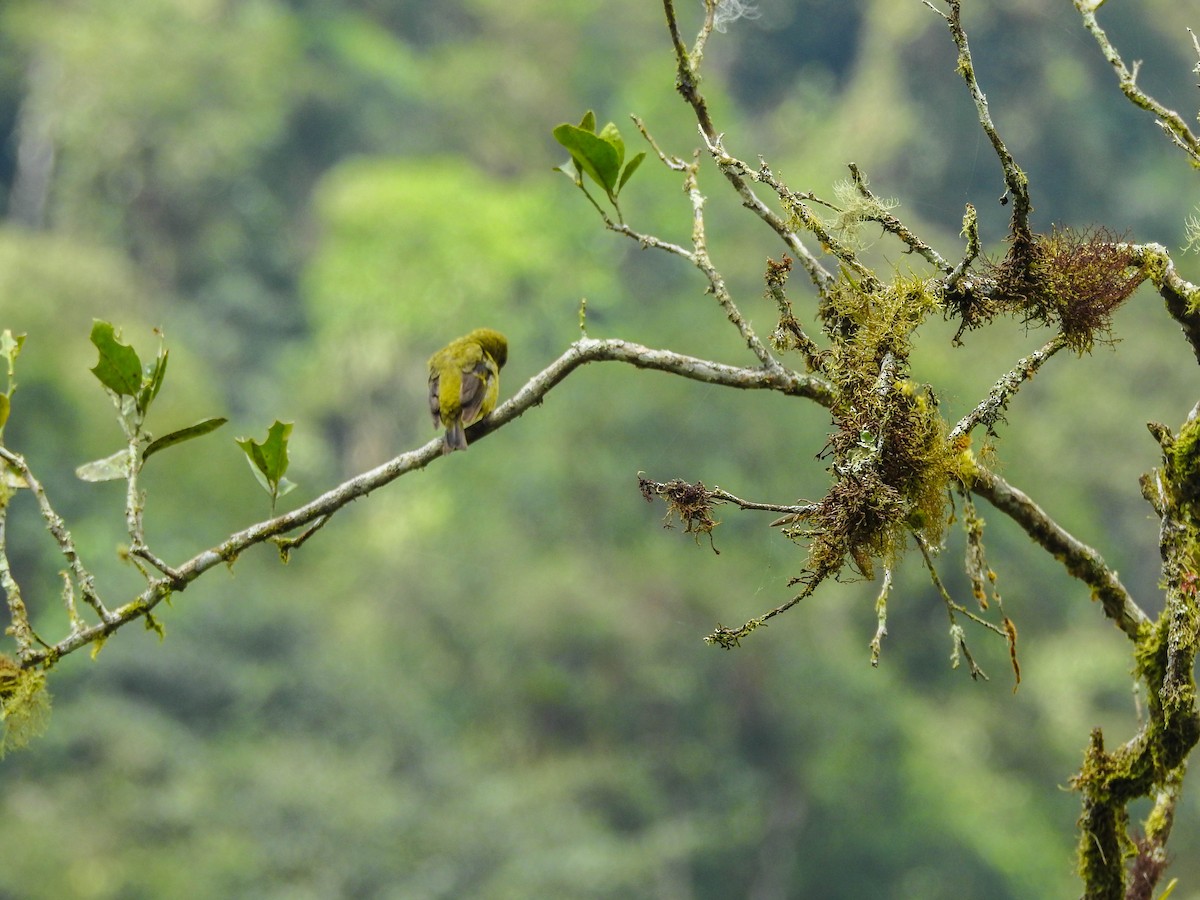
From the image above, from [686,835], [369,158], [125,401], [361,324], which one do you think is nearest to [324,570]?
[361,324]

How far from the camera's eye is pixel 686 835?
21797 millimetres

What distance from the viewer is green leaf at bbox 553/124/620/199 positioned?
2652 mm

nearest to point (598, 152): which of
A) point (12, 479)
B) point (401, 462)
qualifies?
point (401, 462)

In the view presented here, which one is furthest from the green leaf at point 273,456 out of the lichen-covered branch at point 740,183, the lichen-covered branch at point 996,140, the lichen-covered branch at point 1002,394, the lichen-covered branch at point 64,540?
the lichen-covered branch at point 996,140

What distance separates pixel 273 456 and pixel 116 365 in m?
0.30

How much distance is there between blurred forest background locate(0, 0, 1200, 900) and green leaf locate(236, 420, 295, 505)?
12.8 metres

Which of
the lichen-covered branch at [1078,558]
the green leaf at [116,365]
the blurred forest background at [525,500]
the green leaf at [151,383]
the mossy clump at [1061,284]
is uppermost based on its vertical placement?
the blurred forest background at [525,500]

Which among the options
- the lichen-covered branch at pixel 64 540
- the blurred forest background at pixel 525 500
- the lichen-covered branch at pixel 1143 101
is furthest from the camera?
the blurred forest background at pixel 525 500

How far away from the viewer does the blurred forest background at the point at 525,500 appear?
21359 mm

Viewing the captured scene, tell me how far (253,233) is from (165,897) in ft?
76.0

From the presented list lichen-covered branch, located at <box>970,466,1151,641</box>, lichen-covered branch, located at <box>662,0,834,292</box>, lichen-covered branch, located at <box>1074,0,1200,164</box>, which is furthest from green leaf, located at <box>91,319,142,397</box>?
lichen-covered branch, located at <box>1074,0,1200,164</box>

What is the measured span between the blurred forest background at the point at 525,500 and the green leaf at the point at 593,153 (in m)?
12.6

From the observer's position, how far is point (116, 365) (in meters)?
2.60

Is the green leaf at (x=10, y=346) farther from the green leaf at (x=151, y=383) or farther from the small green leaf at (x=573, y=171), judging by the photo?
the small green leaf at (x=573, y=171)
